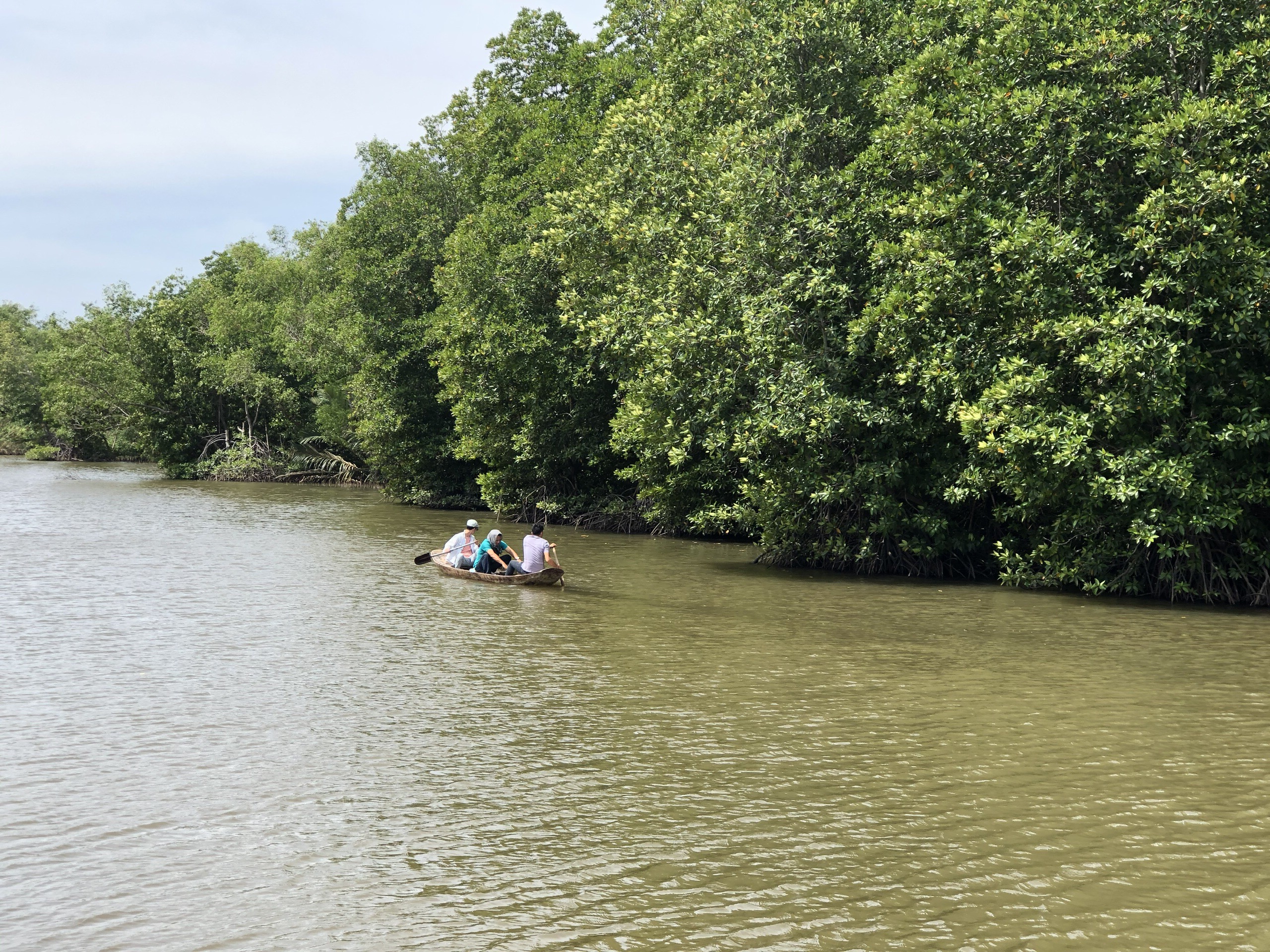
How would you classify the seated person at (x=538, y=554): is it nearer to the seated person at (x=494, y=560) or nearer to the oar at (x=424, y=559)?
the seated person at (x=494, y=560)

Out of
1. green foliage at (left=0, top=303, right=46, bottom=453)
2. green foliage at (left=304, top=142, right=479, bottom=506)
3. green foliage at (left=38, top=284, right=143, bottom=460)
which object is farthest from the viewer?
green foliage at (left=0, top=303, right=46, bottom=453)

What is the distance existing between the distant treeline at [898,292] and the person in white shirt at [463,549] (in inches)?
228

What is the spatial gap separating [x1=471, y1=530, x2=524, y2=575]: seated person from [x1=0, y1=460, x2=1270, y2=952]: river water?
3385mm

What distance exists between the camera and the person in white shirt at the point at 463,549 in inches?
934

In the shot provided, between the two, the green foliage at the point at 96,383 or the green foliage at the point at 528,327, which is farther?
the green foliage at the point at 96,383

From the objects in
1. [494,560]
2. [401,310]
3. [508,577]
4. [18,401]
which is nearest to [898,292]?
[508,577]

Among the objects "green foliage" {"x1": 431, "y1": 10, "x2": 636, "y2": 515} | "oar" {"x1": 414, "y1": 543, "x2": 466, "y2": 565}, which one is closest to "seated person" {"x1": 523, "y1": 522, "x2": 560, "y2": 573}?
"oar" {"x1": 414, "y1": 543, "x2": 466, "y2": 565}

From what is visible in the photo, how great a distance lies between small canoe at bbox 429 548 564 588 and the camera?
21.7 meters

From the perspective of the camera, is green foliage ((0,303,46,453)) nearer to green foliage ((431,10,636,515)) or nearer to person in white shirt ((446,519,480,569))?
green foliage ((431,10,636,515))

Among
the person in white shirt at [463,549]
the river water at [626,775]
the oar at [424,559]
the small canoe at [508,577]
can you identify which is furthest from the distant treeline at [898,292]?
the oar at [424,559]

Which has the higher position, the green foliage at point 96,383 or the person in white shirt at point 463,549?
the green foliage at point 96,383

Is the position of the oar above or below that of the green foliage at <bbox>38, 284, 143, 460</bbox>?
below

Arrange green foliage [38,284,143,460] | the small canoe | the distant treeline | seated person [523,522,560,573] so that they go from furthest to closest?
green foliage [38,284,143,460]
seated person [523,522,560,573]
the small canoe
the distant treeline

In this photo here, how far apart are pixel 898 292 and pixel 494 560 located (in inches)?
398
